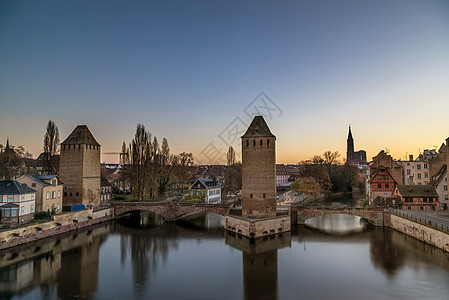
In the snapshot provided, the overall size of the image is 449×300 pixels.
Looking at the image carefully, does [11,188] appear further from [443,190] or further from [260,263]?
[443,190]

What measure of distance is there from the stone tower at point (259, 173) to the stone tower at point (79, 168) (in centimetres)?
1983

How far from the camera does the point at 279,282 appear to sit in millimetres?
16297

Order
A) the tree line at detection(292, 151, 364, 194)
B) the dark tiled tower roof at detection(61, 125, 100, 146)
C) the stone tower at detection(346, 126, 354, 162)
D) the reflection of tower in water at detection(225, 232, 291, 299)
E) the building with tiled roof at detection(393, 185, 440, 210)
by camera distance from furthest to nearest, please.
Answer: the stone tower at detection(346, 126, 354, 162), the tree line at detection(292, 151, 364, 194), the dark tiled tower roof at detection(61, 125, 100, 146), the building with tiled roof at detection(393, 185, 440, 210), the reflection of tower in water at detection(225, 232, 291, 299)

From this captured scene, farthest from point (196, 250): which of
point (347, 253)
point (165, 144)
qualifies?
point (165, 144)

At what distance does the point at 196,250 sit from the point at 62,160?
22.4 meters

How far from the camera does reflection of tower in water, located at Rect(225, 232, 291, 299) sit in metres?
15.2

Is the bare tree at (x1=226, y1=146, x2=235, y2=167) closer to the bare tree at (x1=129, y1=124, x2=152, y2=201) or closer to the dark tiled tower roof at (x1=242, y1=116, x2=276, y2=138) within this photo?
the bare tree at (x1=129, y1=124, x2=152, y2=201)

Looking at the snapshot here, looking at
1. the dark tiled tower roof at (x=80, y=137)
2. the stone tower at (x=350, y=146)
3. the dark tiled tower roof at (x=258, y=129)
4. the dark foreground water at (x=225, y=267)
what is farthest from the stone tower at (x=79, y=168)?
the stone tower at (x=350, y=146)

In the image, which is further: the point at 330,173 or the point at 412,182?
the point at 330,173

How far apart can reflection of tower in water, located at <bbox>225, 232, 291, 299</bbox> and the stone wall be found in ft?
34.4

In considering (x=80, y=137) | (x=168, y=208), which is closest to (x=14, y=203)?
(x=80, y=137)

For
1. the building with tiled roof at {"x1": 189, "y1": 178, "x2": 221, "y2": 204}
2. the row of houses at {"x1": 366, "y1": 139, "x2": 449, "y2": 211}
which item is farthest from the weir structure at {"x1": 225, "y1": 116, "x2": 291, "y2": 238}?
the row of houses at {"x1": 366, "y1": 139, "x2": 449, "y2": 211}

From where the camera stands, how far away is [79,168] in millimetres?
34375

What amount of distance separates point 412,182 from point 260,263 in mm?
34630
